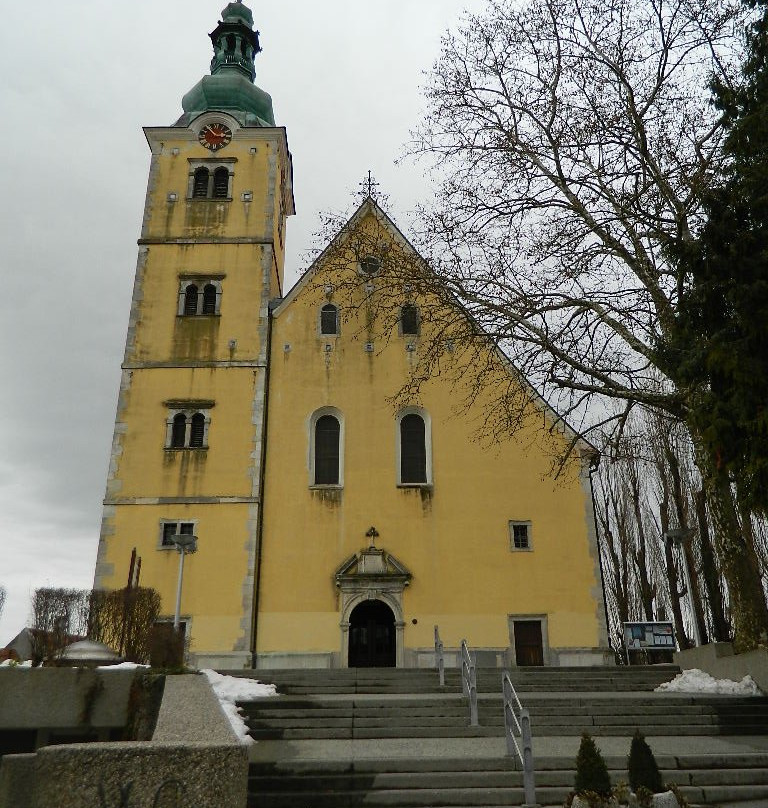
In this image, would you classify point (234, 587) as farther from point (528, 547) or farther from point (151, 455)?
point (528, 547)

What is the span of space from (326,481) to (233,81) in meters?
17.2

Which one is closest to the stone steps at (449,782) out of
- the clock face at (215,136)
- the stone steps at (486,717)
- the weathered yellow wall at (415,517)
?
the stone steps at (486,717)

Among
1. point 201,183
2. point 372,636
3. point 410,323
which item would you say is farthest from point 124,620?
point 201,183

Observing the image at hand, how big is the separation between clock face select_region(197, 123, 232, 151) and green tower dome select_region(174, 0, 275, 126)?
58 cm

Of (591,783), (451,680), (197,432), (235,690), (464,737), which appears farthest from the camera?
(197,432)

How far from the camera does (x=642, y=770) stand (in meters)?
6.96

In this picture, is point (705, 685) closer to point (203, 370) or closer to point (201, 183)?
point (203, 370)

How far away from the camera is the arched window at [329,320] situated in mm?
24422

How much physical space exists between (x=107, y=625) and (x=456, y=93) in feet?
44.9

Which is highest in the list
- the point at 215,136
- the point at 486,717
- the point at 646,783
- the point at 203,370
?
the point at 215,136

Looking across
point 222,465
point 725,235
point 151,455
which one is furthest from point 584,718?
point 151,455

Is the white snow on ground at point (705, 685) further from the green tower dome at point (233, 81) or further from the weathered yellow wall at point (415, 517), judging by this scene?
the green tower dome at point (233, 81)

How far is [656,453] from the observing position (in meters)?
26.2

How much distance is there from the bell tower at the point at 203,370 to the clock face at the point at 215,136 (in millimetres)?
36
